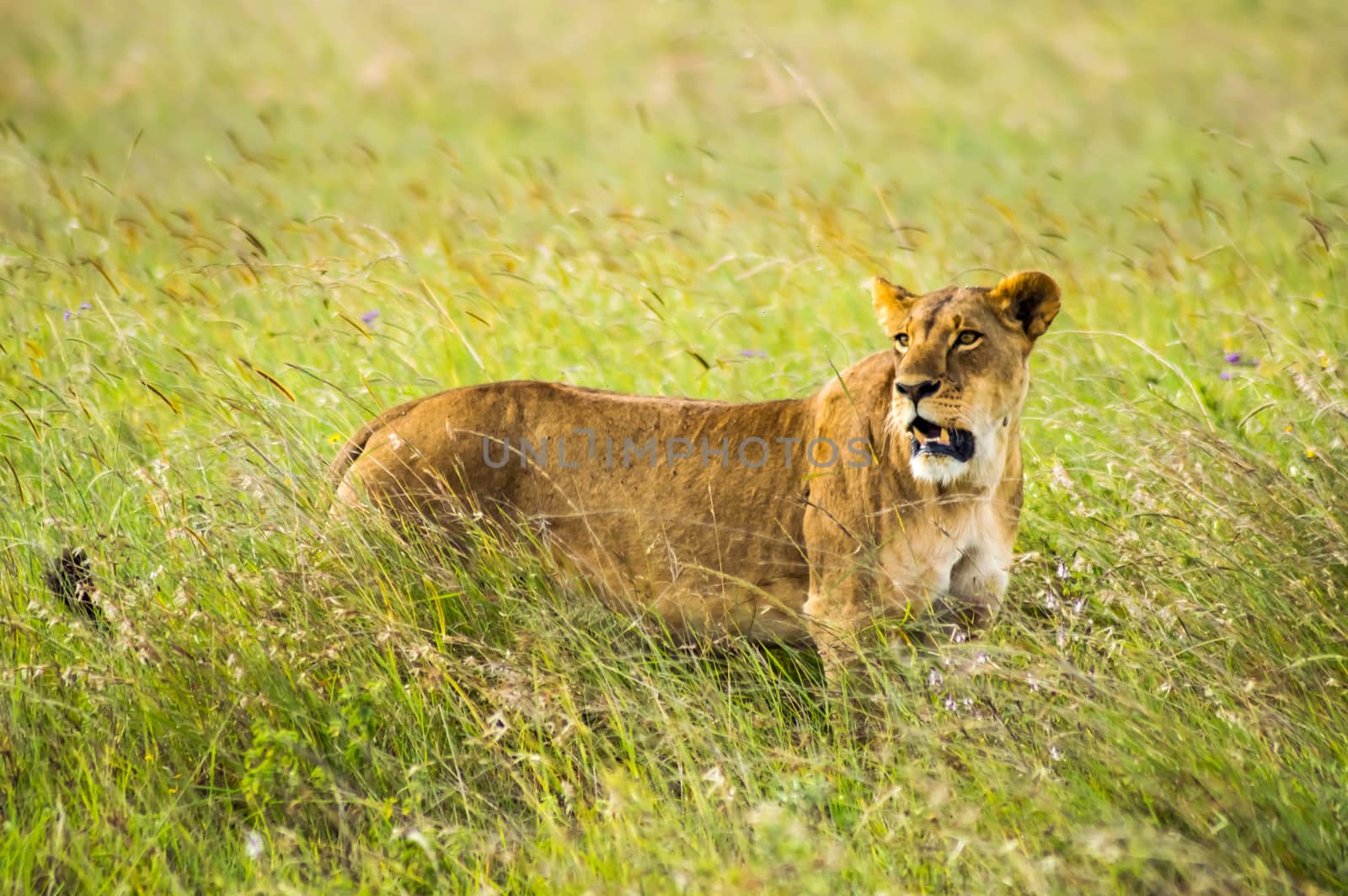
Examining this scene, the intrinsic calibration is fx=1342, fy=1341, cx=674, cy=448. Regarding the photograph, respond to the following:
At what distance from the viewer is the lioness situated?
381 centimetres

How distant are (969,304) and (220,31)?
21504 millimetres

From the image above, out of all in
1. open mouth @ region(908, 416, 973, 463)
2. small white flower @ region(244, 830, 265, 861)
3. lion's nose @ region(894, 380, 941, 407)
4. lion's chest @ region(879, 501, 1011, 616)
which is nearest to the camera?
small white flower @ region(244, 830, 265, 861)

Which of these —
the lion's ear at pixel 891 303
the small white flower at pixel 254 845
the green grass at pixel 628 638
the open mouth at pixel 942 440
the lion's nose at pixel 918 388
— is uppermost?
the lion's ear at pixel 891 303

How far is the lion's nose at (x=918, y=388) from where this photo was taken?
3.64 meters

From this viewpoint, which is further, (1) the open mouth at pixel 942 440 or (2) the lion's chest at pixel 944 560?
(2) the lion's chest at pixel 944 560

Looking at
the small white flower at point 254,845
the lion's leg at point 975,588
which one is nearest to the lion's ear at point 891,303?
the lion's leg at point 975,588

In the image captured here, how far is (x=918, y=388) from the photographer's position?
3.65 metres

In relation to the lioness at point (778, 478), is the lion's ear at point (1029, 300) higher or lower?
higher

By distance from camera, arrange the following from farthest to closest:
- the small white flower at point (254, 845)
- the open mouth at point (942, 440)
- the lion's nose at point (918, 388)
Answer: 1. the open mouth at point (942, 440)
2. the lion's nose at point (918, 388)
3. the small white flower at point (254, 845)

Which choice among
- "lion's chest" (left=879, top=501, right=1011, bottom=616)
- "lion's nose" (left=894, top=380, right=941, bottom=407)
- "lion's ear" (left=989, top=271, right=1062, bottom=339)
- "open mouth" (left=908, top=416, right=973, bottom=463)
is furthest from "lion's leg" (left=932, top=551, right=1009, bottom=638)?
"lion's ear" (left=989, top=271, right=1062, bottom=339)

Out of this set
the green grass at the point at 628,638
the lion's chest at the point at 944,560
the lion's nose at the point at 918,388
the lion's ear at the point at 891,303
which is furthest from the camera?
the lion's ear at the point at 891,303

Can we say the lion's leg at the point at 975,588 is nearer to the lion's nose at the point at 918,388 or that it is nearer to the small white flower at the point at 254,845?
the lion's nose at the point at 918,388

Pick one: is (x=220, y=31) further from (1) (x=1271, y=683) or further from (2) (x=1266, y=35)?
(1) (x=1271, y=683)

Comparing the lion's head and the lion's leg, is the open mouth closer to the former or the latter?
the lion's head
